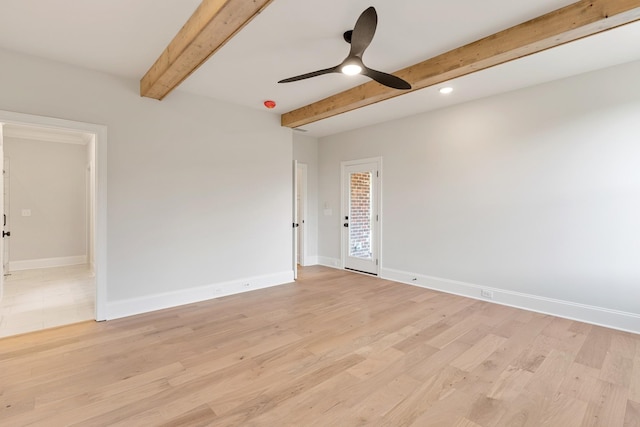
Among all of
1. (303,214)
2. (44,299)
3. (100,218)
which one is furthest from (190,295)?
(303,214)

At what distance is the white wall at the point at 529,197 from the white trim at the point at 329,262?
125 centimetres

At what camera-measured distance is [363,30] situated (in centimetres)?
212

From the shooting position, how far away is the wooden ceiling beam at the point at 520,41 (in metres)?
2.19

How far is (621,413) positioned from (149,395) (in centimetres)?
321

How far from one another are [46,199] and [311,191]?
18.4ft

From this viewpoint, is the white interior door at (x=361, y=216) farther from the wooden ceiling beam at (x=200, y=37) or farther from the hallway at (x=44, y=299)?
the hallway at (x=44, y=299)

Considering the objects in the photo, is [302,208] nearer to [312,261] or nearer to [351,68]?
[312,261]

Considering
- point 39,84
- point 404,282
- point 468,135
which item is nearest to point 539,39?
point 468,135

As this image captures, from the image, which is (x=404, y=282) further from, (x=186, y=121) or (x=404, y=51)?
(x=186, y=121)

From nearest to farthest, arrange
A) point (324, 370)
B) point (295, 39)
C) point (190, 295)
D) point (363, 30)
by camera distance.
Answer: point (363, 30) < point (324, 370) < point (295, 39) < point (190, 295)

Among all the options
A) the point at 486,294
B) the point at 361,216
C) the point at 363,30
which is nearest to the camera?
the point at 363,30

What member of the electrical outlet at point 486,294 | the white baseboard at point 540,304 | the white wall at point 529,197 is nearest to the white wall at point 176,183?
the white wall at point 529,197

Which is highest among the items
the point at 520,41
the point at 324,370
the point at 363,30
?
the point at 520,41

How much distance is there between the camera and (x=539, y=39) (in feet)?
8.07
